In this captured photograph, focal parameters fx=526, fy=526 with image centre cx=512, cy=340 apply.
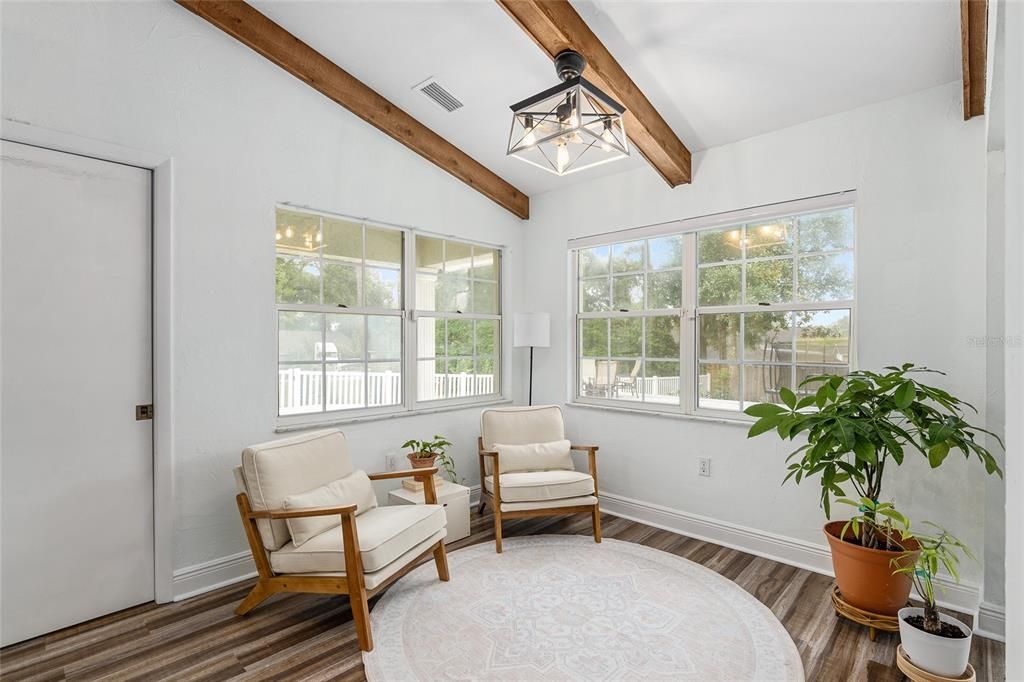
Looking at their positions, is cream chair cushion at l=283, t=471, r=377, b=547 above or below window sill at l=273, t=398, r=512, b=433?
below

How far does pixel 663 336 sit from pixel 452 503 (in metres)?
1.91

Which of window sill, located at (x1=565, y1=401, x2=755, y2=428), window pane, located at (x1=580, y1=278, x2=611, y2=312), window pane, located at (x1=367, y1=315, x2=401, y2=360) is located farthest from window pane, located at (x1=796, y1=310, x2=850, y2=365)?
window pane, located at (x1=367, y1=315, x2=401, y2=360)

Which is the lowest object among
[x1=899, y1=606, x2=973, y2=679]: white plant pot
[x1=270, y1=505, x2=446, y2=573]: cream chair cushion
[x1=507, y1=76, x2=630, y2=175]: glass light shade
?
[x1=899, y1=606, x2=973, y2=679]: white plant pot

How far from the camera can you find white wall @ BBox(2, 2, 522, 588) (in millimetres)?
2441

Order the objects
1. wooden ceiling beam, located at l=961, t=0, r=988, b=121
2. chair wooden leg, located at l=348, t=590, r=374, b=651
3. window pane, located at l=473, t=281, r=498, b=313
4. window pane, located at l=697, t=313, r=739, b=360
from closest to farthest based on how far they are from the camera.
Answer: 1. wooden ceiling beam, located at l=961, t=0, r=988, b=121
2. chair wooden leg, located at l=348, t=590, r=374, b=651
3. window pane, located at l=697, t=313, r=739, b=360
4. window pane, located at l=473, t=281, r=498, b=313

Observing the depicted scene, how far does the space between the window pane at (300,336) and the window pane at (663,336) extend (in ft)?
7.67

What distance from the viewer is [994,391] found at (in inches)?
98.0

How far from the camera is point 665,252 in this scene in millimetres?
3859

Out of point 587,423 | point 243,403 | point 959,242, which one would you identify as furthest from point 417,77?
point 959,242

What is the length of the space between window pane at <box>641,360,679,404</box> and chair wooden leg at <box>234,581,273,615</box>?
2745 millimetres

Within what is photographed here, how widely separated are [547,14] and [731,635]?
294 cm

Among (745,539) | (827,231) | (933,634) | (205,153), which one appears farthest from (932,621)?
(205,153)

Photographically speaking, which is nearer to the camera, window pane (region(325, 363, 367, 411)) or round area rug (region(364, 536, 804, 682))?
round area rug (region(364, 536, 804, 682))

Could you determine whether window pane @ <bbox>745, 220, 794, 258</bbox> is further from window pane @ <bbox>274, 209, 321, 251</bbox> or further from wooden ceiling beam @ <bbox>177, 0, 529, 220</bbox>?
window pane @ <bbox>274, 209, 321, 251</bbox>
